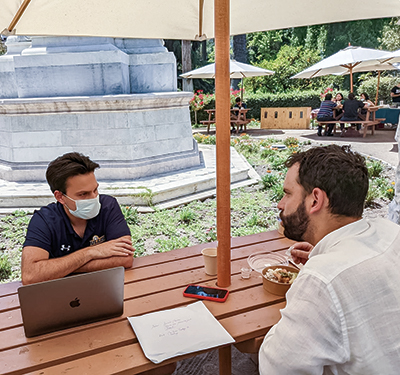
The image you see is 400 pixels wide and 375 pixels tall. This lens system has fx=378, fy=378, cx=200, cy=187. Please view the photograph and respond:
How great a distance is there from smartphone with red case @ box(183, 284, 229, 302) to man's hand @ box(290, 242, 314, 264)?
0.40m

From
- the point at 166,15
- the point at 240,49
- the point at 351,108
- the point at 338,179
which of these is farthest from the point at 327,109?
the point at 338,179

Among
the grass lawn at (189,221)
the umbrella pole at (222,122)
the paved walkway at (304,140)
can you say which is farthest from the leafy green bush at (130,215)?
the umbrella pole at (222,122)

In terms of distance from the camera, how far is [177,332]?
1537 mm

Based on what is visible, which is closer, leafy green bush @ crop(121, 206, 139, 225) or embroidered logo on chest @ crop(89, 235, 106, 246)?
embroidered logo on chest @ crop(89, 235, 106, 246)

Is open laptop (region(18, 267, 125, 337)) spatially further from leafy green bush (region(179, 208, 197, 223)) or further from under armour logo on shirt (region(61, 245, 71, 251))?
leafy green bush (region(179, 208, 197, 223))

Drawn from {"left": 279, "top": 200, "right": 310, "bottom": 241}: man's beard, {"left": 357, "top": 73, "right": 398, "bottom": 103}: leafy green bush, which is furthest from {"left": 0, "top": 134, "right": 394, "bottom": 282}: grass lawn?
{"left": 357, "top": 73, "right": 398, "bottom": 103}: leafy green bush

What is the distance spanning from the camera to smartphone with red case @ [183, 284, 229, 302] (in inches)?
70.8

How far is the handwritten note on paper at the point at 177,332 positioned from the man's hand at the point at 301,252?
0.55 meters

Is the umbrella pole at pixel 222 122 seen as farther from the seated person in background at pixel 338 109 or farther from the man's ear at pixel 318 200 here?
the seated person in background at pixel 338 109

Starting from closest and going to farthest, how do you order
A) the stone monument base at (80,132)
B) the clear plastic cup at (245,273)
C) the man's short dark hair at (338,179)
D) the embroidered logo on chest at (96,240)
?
1. the man's short dark hair at (338,179)
2. the clear plastic cup at (245,273)
3. the embroidered logo on chest at (96,240)
4. the stone monument base at (80,132)

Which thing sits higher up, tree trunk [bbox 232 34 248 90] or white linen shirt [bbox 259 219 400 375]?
tree trunk [bbox 232 34 248 90]

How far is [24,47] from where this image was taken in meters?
6.64

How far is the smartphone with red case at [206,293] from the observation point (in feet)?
5.90

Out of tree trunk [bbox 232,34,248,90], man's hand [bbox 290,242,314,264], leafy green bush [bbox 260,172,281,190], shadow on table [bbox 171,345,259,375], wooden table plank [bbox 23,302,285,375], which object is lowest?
shadow on table [bbox 171,345,259,375]
